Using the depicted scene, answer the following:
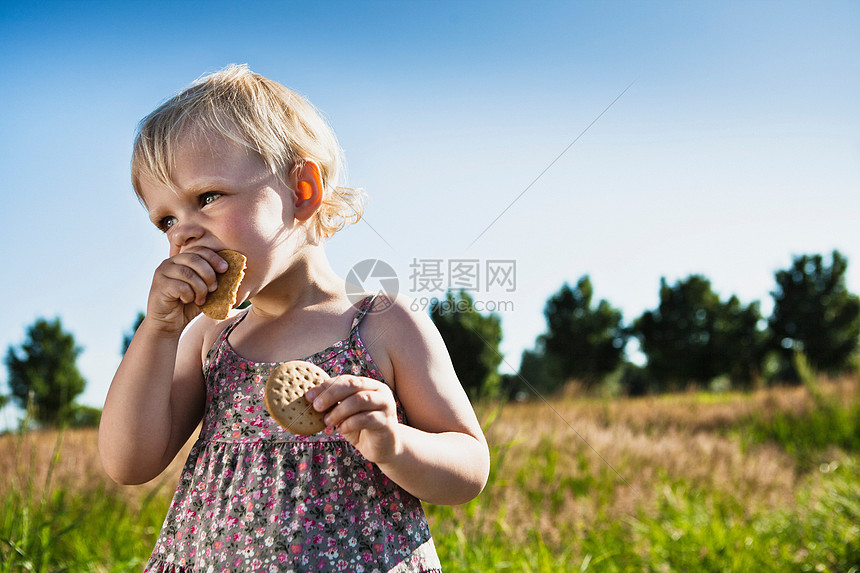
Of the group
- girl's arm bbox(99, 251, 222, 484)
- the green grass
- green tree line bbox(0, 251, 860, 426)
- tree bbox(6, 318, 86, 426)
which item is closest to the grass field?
the green grass

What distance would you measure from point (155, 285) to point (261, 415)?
1.22ft

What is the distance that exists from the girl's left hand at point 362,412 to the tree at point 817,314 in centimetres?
2164

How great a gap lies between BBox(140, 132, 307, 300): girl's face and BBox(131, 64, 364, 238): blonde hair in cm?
3

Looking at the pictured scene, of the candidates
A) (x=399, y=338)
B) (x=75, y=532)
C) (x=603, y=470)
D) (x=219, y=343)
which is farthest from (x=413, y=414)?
(x=603, y=470)

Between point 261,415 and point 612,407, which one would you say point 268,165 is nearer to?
point 261,415

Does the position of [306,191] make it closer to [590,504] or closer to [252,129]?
[252,129]

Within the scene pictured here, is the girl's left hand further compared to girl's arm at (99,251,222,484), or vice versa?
girl's arm at (99,251,222,484)

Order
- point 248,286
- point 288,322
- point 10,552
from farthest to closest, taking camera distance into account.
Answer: point 10,552 → point 288,322 → point 248,286

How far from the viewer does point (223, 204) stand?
1.42 meters

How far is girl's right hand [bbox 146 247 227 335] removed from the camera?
1.39 metres

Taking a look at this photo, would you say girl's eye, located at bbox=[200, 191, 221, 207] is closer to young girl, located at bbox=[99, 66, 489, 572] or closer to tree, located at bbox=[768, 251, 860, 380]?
young girl, located at bbox=[99, 66, 489, 572]

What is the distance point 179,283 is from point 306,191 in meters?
0.38

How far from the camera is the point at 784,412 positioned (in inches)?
317

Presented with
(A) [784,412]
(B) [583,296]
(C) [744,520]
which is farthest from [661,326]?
(C) [744,520]
